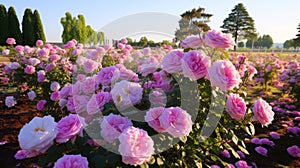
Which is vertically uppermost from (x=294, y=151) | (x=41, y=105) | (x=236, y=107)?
(x=236, y=107)

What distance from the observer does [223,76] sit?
3.79ft

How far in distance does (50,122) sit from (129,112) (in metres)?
0.38

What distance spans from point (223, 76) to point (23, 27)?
964 inches

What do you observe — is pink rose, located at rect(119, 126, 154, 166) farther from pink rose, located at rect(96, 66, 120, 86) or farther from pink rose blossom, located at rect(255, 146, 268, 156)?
pink rose blossom, located at rect(255, 146, 268, 156)

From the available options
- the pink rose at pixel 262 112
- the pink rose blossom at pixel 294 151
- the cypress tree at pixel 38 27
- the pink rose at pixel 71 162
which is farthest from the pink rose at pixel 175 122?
the cypress tree at pixel 38 27

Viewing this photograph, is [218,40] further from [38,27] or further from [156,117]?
[38,27]

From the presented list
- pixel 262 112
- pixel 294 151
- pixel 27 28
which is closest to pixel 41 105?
pixel 262 112

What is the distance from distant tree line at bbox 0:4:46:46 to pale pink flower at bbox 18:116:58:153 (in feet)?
76.7

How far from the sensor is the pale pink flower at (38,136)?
0.91m

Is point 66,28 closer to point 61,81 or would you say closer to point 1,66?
point 1,66

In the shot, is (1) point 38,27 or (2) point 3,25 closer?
(2) point 3,25

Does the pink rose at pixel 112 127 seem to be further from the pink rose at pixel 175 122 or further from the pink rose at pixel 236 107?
the pink rose at pixel 236 107

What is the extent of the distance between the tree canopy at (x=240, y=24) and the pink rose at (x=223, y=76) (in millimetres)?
42123

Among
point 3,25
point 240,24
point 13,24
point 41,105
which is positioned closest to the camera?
point 41,105
